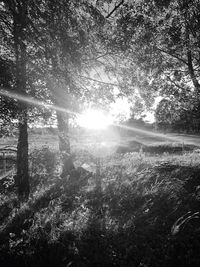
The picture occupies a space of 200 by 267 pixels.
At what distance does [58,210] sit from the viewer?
23.5 ft

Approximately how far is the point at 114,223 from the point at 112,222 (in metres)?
0.19

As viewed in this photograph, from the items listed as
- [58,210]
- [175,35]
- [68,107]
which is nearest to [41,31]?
[68,107]

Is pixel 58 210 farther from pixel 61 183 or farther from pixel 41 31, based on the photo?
pixel 41 31

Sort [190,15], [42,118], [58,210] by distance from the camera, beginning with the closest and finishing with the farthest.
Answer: [58,210] → [42,118] → [190,15]

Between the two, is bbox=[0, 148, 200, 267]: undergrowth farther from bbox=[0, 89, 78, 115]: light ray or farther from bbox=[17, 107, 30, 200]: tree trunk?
bbox=[0, 89, 78, 115]: light ray

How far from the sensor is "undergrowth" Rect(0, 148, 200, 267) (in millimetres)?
4930

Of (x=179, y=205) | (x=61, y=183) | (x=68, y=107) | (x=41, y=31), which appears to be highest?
(x=41, y=31)

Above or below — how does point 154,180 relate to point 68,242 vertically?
above

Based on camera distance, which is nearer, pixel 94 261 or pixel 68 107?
pixel 94 261

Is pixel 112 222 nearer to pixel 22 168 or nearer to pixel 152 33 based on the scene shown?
pixel 22 168

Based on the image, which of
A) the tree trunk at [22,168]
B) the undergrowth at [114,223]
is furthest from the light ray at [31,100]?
the undergrowth at [114,223]

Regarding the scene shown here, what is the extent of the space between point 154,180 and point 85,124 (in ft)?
10.6

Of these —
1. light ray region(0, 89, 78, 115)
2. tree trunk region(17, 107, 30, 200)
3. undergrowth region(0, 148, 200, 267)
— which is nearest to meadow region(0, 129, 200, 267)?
undergrowth region(0, 148, 200, 267)

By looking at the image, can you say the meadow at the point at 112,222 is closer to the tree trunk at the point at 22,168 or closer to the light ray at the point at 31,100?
the tree trunk at the point at 22,168
